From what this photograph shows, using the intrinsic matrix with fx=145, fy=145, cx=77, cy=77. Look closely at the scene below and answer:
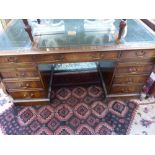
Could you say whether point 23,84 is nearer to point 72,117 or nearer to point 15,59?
point 15,59

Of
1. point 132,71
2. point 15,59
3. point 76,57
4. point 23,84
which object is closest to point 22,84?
point 23,84

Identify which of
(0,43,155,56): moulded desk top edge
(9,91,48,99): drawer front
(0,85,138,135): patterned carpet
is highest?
(0,43,155,56): moulded desk top edge

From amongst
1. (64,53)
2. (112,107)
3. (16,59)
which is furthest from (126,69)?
(16,59)

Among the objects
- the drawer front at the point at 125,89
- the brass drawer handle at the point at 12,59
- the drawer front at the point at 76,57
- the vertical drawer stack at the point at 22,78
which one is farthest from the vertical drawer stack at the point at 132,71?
the brass drawer handle at the point at 12,59

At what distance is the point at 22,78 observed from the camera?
1.47 m

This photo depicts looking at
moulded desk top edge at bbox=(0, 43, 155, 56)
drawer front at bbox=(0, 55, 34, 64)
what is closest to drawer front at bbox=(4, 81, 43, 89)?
drawer front at bbox=(0, 55, 34, 64)

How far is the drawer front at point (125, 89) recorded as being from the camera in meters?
1.66

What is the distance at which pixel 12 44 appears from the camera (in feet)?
4.22

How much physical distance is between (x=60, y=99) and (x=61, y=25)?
3.03ft

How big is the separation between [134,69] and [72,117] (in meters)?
0.87

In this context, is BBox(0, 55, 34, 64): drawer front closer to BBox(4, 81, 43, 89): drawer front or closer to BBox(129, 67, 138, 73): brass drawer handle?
BBox(4, 81, 43, 89): drawer front

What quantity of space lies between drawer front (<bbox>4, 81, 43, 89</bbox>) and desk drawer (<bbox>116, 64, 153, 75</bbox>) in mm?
848

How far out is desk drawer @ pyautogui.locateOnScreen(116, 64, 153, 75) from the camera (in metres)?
1.44
